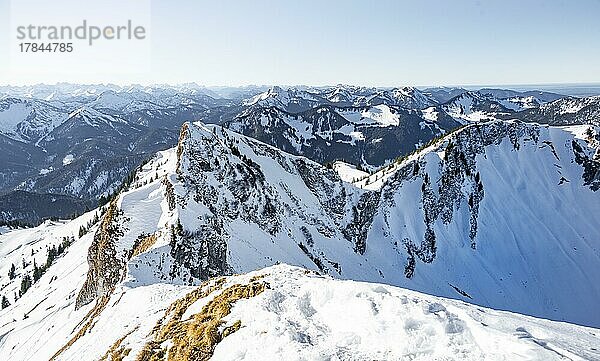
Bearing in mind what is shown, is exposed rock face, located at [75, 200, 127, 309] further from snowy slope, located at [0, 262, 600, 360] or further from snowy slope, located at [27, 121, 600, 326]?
snowy slope, located at [0, 262, 600, 360]

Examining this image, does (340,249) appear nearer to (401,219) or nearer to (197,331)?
(401,219)

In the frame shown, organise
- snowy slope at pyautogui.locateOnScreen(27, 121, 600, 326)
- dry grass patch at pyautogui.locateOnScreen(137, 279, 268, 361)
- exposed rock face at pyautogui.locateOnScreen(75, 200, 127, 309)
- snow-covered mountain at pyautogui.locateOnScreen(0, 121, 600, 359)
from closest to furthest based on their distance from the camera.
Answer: dry grass patch at pyautogui.locateOnScreen(137, 279, 268, 361) < snow-covered mountain at pyautogui.locateOnScreen(0, 121, 600, 359) < exposed rock face at pyautogui.locateOnScreen(75, 200, 127, 309) < snowy slope at pyautogui.locateOnScreen(27, 121, 600, 326)

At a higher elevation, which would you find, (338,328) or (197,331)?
(338,328)

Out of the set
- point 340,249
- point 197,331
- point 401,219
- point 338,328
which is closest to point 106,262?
point 197,331

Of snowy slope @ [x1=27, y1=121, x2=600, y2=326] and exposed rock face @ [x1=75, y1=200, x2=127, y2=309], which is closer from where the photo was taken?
exposed rock face @ [x1=75, y1=200, x2=127, y2=309]

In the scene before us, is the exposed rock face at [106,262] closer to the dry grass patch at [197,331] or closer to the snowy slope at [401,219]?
the snowy slope at [401,219]

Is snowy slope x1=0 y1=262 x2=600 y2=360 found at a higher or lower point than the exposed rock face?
higher

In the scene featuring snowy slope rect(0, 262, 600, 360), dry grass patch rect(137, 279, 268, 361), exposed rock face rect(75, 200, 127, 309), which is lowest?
exposed rock face rect(75, 200, 127, 309)

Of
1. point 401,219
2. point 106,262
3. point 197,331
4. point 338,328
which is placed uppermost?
point 338,328

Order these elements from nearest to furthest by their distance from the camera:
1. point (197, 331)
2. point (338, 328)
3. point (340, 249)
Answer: point (338, 328)
point (197, 331)
point (340, 249)

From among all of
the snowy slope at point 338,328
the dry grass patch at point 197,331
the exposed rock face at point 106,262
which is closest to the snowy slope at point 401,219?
the exposed rock face at point 106,262

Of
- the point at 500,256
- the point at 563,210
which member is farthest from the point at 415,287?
the point at 563,210

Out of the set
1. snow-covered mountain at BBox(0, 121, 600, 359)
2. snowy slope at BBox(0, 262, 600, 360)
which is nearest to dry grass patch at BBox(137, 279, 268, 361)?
snowy slope at BBox(0, 262, 600, 360)
